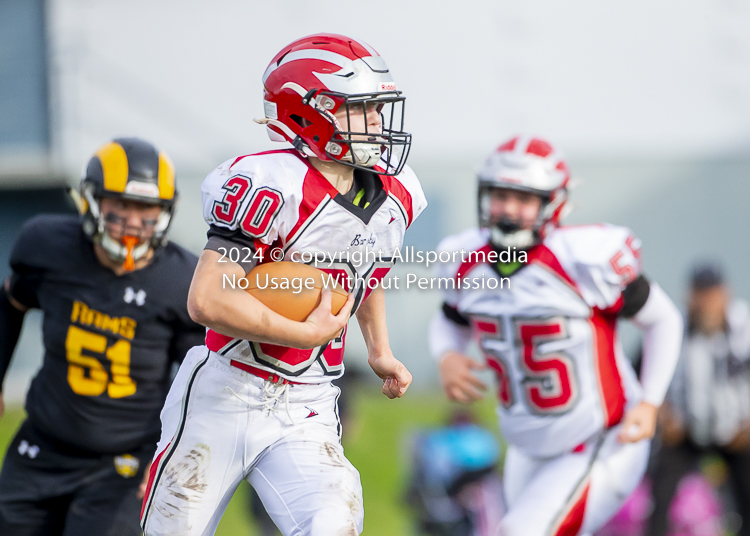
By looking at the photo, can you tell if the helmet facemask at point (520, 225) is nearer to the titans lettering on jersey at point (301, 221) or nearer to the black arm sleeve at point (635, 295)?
the black arm sleeve at point (635, 295)

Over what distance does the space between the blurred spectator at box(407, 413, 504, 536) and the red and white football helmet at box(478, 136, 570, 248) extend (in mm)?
2222

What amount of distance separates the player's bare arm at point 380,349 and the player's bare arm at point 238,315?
45 centimetres

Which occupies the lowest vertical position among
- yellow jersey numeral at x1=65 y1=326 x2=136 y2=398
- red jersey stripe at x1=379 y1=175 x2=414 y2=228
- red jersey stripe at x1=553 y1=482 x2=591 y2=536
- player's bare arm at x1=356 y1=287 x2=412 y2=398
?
red jersey stripe at x1=553 y1=482 x2=591 y2=536

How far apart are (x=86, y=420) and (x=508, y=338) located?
1.83m

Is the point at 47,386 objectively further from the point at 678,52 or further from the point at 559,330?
the point at 678,52

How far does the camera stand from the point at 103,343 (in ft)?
11.5

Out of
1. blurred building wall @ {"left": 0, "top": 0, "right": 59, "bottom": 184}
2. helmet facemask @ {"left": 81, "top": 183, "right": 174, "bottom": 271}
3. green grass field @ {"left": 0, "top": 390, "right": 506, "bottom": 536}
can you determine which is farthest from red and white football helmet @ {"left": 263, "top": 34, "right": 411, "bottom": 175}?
blurred building wall @ {"left": 0, "top": 0, "right": 59, "bottom": 184}

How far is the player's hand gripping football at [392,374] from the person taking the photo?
2.87 meters

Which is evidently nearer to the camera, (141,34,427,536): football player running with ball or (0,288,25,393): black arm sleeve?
(141,34,427,536): football player running with ball

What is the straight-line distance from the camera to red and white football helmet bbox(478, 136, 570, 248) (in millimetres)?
4121

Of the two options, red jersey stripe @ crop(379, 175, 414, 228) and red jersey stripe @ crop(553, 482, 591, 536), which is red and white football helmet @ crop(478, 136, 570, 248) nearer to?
red jersey stripe @ crop(553, 482, 591, 536)

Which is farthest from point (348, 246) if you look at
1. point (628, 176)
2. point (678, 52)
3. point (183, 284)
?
point (678, 52)

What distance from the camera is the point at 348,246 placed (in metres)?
2.63

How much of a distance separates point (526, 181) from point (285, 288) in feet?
6.26
